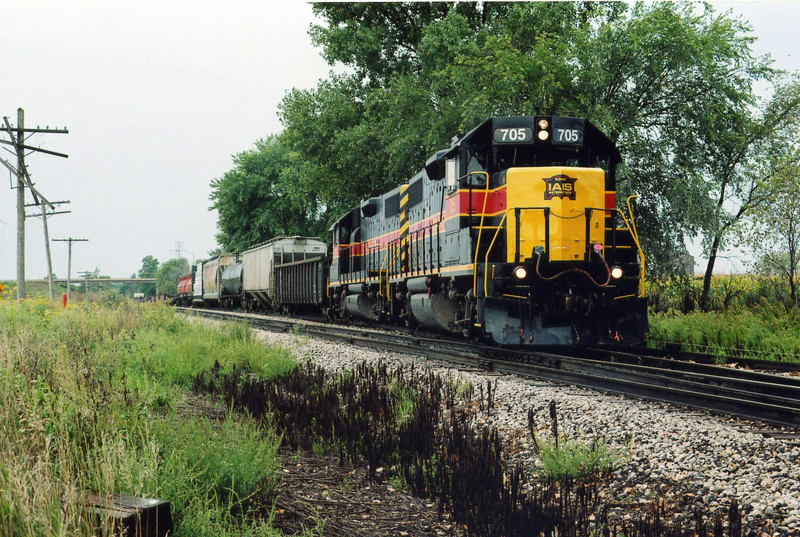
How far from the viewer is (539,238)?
9945 mm

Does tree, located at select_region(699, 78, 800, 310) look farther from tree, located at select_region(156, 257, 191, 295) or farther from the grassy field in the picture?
tree, located at select_region(156, 257, 191, 295)

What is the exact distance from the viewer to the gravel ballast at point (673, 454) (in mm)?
3941

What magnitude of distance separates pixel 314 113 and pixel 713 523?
25.9m

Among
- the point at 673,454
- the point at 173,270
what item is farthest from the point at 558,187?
the point at 173,270

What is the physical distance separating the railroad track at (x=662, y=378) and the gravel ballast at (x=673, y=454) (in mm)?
213

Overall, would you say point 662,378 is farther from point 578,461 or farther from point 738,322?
point 738,322

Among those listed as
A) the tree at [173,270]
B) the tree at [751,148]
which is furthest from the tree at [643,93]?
the tree at [173,270]

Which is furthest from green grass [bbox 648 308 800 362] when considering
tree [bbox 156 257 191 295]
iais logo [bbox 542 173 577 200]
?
tree [bbox 156 257 191 295]

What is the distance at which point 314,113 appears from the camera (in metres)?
27.9

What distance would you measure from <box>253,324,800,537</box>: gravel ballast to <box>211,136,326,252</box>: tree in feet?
144

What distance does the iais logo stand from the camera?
998 centimetres

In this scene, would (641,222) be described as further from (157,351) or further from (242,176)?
(242,176)

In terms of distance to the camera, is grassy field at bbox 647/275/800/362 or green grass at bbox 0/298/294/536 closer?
green grass at bbox 0/298/294/536

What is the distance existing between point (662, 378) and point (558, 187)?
347cm
